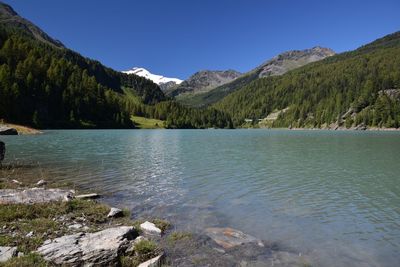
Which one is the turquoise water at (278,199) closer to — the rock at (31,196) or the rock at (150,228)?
the rock at (150,228)

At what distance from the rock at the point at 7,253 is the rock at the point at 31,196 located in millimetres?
7313

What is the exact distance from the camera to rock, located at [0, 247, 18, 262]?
34.3ft

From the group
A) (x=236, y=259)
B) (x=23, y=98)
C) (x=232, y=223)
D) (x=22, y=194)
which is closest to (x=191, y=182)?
(x=232, y=223)

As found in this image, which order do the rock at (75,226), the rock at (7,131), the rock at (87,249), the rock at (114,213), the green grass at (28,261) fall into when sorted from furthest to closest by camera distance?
the rock at (7,131) < the rock at (114,213) < the rock at (75,226) < the rock at (87,249) < the green grass at (28,261)

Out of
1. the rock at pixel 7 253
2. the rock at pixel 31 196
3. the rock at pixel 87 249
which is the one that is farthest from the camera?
the rock at pixel 31 196

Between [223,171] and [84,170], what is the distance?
1434 cm

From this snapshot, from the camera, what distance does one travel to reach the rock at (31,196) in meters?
18.1

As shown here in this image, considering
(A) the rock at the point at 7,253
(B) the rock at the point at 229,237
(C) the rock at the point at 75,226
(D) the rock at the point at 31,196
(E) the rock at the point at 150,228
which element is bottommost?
(B) the rock at the point at 229,237

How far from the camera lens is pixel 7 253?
10.8m

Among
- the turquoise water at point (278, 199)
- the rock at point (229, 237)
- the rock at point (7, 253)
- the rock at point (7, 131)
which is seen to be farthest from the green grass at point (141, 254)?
the rock at point (7, 131)

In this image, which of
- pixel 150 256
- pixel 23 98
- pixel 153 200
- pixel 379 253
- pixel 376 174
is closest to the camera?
pixel 150 256

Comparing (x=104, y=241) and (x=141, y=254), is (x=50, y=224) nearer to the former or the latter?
(x=104, y=241)

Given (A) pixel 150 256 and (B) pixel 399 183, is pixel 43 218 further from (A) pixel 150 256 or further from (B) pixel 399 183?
(B) pixel 399 183

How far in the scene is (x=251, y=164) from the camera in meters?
41.6
